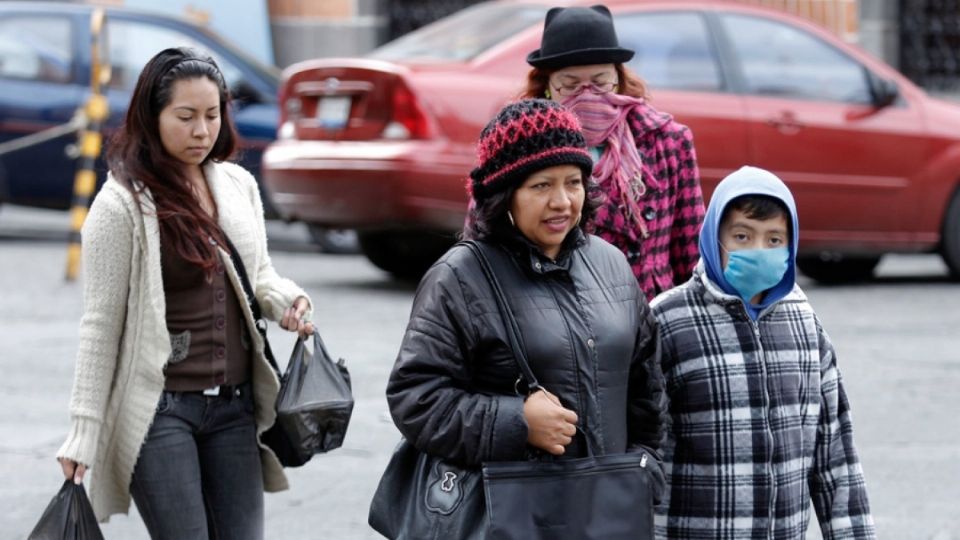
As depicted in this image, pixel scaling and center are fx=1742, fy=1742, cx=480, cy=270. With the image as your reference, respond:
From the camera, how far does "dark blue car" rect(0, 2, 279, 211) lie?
12.6 meters

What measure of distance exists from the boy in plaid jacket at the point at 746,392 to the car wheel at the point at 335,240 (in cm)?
889

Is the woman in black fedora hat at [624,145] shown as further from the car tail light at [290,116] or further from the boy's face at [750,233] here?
the car tail light at [290,116]

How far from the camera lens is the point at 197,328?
394 cm

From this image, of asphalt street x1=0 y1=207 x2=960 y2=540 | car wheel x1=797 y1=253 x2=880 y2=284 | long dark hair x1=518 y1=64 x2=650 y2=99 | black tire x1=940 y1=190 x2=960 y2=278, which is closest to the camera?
long dark hair x1=518 y1=64 x2=650 y2=99

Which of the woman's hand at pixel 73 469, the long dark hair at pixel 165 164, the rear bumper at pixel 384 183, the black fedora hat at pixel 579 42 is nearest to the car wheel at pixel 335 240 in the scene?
the rear bumper at pixel 384 183

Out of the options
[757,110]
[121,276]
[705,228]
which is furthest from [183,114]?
[757,110]

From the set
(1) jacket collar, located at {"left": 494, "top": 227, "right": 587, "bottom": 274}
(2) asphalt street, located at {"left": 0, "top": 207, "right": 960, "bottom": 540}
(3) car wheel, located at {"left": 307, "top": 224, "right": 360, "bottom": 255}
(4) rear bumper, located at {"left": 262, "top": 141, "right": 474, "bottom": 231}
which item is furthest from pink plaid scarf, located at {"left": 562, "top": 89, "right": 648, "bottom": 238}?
(3) car wheel, located at {"left": 307, "top": 224, "right": 360, "bottom": 255}

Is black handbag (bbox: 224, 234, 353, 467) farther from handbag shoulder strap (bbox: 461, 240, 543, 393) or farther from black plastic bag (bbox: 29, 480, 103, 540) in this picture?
handbag shoulder strap (bbox: 461, 240, 543, 393)

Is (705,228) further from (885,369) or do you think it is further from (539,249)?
(885,369)

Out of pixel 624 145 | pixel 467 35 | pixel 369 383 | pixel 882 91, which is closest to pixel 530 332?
pixel 624 145

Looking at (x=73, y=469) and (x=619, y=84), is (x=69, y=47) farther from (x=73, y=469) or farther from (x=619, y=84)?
(x=73, y=469)

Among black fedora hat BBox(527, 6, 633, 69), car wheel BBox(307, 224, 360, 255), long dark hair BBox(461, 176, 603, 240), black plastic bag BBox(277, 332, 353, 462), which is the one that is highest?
black fedora hat BBox(527, 6, 633, 69)

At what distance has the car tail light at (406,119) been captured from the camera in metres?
9.64

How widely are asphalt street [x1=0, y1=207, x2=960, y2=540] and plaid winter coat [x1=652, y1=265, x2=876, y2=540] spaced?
189 cm
